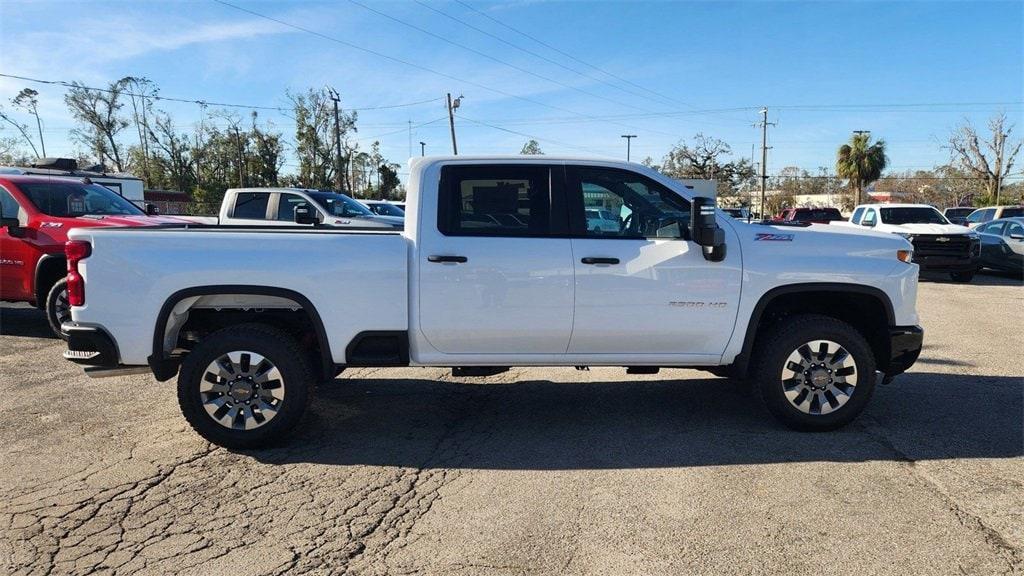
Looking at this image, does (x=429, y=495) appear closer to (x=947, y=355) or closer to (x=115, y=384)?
(x=115, y=384)

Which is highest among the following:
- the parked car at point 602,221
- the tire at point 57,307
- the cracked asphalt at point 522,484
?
the parked car at point 602,221

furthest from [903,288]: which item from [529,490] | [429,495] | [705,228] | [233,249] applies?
[233,249]

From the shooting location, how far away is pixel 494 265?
14.7ft

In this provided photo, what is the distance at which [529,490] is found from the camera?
391 centimetres

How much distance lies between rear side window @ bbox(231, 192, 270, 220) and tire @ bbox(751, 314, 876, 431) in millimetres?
10561

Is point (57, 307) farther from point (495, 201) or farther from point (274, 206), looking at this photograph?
point (495, 201)

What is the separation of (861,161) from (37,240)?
55.3 m

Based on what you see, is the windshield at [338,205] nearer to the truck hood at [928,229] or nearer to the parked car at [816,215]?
the truck hood at [928,229]

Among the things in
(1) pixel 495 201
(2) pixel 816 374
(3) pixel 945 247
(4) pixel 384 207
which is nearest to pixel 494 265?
(1) pixel 495 201

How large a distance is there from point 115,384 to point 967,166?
5681 cm

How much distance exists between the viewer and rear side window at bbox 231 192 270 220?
12705 millimetres

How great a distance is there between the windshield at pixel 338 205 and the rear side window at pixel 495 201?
8.75m

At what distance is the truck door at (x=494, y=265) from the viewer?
448 centimetres

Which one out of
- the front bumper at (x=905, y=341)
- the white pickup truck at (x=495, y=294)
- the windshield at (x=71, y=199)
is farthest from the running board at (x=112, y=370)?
the front bumper at (x=905, y=341)
